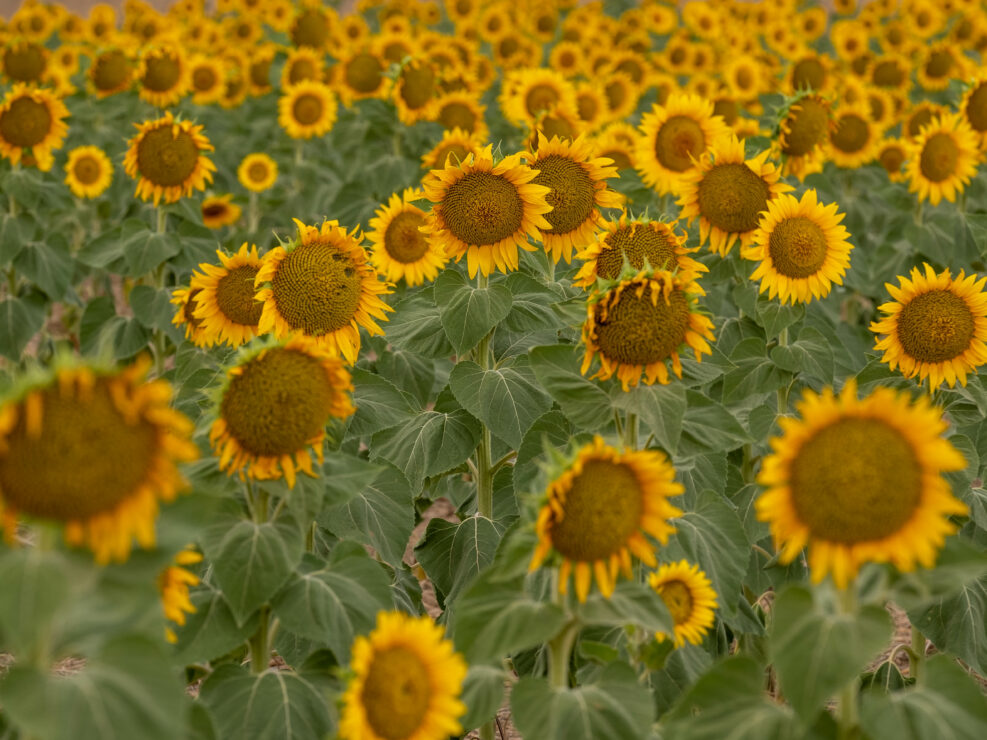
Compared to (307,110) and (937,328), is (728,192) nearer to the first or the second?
(937,328)

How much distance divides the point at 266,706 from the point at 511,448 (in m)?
1.41

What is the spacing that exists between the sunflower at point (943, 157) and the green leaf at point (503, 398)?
267 centimetres

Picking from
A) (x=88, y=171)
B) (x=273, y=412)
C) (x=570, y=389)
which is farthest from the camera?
(x=88, y=171)

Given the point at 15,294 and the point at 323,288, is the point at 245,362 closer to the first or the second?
the point at 323,288

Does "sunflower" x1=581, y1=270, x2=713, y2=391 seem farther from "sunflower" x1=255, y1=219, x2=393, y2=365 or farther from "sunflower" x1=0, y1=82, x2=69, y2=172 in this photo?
"sunflower" x1=0, y1=82, x2=69, y2=172

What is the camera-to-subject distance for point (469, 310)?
3.01m

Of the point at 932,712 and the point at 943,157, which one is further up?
the point at 943,157

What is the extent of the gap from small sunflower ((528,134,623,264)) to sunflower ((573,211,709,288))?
38 centimetres

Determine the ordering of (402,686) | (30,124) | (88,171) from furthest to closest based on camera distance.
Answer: (88,171) < (30,124) < (402,686)

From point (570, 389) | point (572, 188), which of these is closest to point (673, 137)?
point (572, 188)

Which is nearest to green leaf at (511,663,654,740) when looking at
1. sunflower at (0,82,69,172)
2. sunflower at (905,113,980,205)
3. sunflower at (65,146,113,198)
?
sunflower at (905,113,980,205)

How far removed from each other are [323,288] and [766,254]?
1.38 m

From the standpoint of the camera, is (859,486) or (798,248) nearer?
(859,486)

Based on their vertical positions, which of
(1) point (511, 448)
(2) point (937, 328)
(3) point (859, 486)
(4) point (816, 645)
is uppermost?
(2) point (937, 328)
